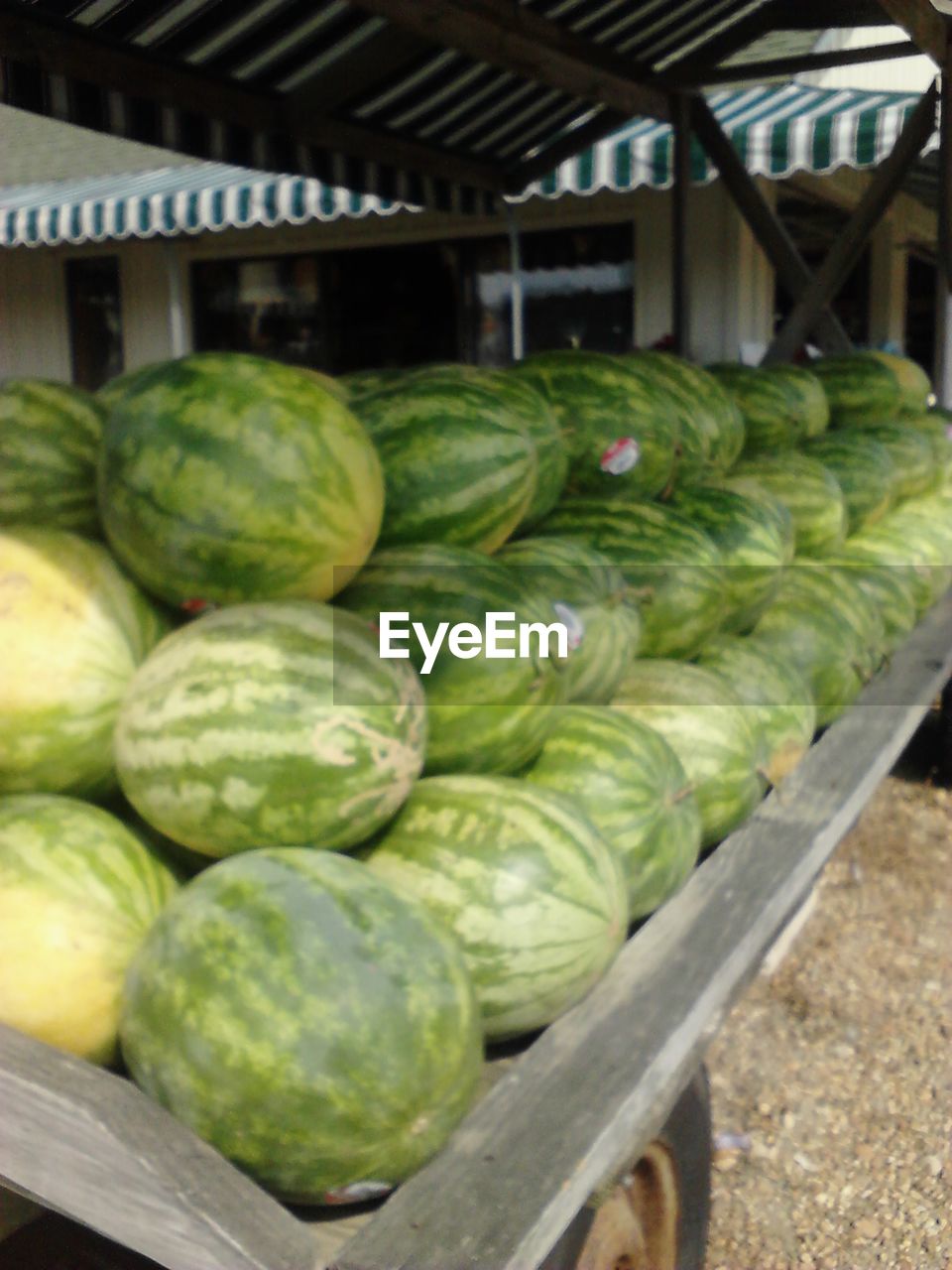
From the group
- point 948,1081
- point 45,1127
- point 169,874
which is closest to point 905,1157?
point 948,1081

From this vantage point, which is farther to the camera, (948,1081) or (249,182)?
(249,182)

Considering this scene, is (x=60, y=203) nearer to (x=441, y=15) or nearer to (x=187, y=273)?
(x=187, y=273)

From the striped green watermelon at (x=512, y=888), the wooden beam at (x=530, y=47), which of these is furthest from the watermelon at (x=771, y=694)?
the wooden beam at (x=530, y=47)

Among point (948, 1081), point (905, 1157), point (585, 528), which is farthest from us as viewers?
point (948, 1081)

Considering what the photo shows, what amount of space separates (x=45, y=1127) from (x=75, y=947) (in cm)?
23

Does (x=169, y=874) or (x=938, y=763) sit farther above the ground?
(x=169, y=874)

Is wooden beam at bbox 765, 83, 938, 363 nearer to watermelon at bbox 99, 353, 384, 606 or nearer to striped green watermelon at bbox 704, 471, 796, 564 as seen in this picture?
striped green watermelon at bbox 704, 471, 796, 564

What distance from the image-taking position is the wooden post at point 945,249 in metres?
4.74

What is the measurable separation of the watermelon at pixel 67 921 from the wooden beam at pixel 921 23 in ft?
11.9

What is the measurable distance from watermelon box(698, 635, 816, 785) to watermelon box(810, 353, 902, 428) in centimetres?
211

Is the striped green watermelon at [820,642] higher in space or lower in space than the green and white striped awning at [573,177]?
lower

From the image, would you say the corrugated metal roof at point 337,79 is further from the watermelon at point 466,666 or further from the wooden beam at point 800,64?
the watermelon at point 466,666

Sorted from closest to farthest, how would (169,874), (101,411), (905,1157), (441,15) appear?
(169,874), (101,411), (905,1157), (441,15)

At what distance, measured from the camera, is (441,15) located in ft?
11.8
